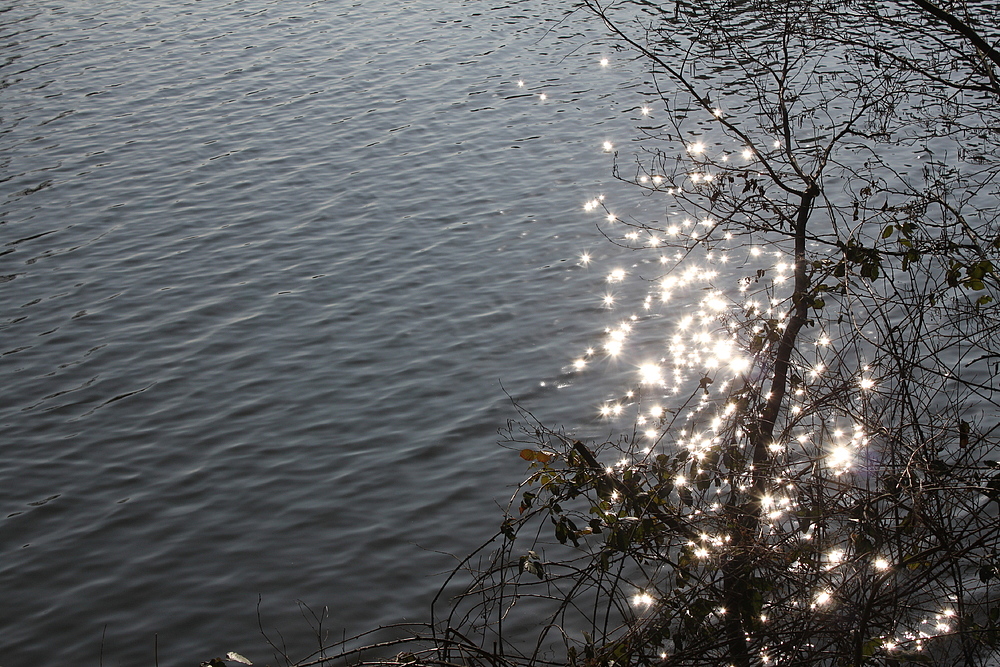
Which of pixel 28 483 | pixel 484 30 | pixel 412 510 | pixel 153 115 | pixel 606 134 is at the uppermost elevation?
pixel 484 30

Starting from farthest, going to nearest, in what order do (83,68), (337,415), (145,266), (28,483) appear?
(83,68)
(145,266)
(337,415)
(28,483)

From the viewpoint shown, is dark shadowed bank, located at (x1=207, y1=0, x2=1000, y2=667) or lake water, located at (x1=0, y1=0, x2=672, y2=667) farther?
lake water, located at (x1=0, y1=0, x2=672, y2=667)

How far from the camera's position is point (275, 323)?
41.8ft

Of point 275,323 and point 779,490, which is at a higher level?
point 275,323

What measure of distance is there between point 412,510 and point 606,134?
11.4m

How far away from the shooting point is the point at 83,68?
2425 centimetres

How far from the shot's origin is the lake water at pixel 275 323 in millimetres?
8484

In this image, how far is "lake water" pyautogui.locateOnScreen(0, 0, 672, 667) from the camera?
8484 millimetres

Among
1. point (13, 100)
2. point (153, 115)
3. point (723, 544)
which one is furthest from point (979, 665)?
point (13, 100)

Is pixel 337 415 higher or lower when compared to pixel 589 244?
lower

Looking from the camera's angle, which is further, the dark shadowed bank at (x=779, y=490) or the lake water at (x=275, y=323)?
the lake water at (x=275, y=323)

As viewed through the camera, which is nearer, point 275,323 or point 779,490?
point 779,490

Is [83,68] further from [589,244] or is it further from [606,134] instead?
[589,244]

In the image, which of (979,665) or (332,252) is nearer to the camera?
(979,665)
